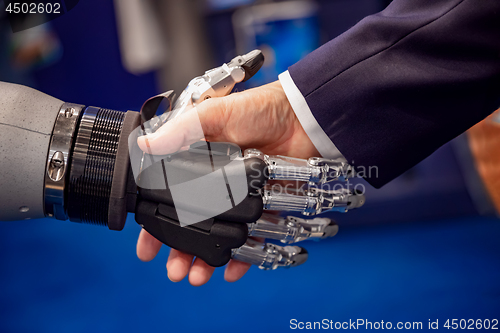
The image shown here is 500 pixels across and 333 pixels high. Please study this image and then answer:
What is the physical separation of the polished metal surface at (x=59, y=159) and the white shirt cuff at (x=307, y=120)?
348 mm

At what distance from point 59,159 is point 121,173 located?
9cm

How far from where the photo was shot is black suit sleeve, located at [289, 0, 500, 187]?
0.54 metres

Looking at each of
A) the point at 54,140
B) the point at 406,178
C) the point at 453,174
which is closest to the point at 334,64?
the point at 54,140

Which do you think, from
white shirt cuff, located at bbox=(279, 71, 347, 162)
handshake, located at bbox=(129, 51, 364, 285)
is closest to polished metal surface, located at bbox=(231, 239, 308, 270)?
handshake, located at bbox=(129, 51, 364, 285)

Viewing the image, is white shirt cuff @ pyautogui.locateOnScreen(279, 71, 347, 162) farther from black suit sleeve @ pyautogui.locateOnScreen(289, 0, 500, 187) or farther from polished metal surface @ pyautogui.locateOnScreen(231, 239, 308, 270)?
polished metal surface @ pyautogui.locateOnScreen(231, 239, 308, 270)

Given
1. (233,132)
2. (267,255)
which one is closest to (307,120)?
(233,132)

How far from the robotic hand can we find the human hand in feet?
0.08

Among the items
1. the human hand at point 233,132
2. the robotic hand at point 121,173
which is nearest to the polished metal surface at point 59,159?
the robotic hand at point 121,173

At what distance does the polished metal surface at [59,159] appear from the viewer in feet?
1.62

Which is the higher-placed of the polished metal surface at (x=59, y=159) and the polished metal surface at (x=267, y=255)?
the polished metal surface at (x=59, y=159)

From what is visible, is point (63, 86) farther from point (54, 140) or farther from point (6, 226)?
point (54, 140)

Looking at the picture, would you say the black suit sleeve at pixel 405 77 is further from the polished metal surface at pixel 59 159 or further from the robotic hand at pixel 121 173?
the polished metal surface at pixel 59 159

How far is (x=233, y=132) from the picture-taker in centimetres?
63

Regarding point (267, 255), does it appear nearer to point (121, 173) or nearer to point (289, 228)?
point (289, 228)
